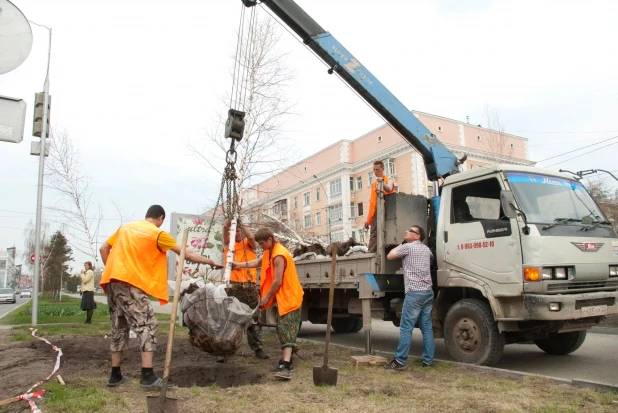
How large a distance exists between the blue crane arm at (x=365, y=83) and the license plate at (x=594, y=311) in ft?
9.61

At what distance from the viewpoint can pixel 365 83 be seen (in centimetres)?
739

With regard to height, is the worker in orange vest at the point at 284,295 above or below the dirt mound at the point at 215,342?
above

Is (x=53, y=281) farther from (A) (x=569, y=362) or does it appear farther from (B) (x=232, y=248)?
(A) (x=569, y=362)

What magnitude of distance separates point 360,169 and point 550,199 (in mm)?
36435

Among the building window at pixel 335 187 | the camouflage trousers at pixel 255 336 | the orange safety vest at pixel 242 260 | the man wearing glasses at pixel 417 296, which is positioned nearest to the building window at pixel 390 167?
the building window at pixel 335 187

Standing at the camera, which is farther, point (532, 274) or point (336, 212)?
point (336, 212)

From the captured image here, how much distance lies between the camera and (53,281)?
4184 cm

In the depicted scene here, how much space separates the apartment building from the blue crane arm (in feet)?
72.8

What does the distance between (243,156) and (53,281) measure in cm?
3789

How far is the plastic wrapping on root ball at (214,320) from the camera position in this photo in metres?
5.18

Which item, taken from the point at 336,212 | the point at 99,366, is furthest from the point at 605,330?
the point at 336,212

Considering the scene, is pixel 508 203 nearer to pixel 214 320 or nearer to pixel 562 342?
pixel 562 342

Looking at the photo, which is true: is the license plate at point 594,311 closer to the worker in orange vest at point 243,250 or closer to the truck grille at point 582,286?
the truck grille at point 582,286

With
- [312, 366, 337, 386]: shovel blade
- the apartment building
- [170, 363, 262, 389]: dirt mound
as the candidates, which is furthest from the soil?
the apartment building
